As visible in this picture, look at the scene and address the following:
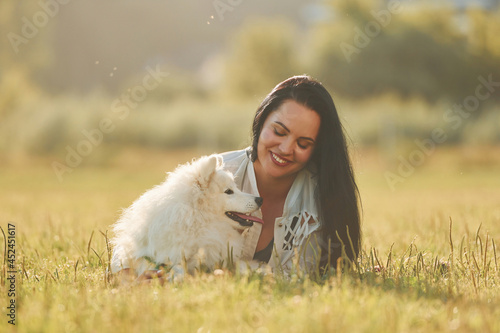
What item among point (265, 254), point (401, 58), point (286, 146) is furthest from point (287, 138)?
point (401, 58)

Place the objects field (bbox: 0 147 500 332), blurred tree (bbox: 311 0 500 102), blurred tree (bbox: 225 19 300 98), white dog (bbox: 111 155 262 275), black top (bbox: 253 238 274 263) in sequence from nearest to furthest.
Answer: field (bbox: 0 147 500 332) → white dog (bbox: 111 155 262 275) → black top (bbox: 253 238 274 263) → blurred tree (bbox: 311 0 500 102) → blurred tree (bbox: 225 19 300 98)

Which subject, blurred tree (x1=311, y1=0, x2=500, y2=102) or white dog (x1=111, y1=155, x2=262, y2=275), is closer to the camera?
white dog (x1=111, y1=155, x2=262, y2=275)

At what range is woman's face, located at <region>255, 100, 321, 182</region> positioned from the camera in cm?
378

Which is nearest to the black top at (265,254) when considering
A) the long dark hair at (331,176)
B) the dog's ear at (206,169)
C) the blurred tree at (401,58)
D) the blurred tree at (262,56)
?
the long dark hair at (331,176)

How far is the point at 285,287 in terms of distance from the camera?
9.31ft

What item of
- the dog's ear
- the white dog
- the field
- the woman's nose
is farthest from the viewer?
the woman's nose

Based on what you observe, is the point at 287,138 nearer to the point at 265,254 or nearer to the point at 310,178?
the point at 310,178

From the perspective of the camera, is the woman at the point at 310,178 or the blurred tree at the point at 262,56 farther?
the blurred tree at the point at 262,56

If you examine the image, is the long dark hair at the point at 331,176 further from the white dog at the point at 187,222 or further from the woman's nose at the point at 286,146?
the white dog at the point at 187,222

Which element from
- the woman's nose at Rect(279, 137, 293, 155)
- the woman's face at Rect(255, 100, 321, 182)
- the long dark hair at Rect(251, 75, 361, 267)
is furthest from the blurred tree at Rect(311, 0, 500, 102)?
the woman's nose at Rect(279, 137, 293, 155)

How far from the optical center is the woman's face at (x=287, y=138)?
3.78 metres

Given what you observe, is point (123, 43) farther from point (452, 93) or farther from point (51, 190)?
point (452, 93)

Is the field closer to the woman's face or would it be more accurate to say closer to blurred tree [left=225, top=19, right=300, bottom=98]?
the woman's face

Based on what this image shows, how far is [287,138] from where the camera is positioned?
3793 millimetres
